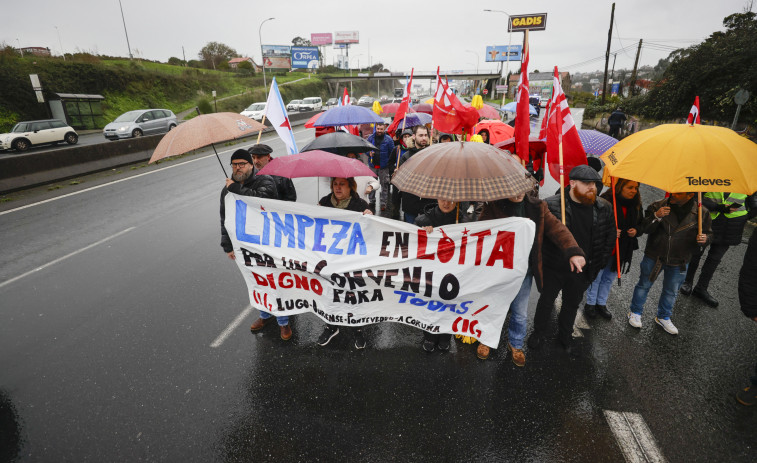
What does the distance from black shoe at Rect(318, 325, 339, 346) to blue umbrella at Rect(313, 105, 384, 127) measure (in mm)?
3924

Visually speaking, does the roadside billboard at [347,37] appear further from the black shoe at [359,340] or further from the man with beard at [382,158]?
the black shoe at [359,340]


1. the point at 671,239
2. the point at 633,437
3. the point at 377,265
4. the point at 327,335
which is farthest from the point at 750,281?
the point at 327,335

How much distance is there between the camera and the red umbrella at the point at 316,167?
3438mm

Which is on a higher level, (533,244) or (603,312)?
(533,244)

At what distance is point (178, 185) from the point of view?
10.8 metres

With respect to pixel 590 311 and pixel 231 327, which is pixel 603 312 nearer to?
pixel 590 311

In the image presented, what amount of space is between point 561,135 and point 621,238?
1571mm

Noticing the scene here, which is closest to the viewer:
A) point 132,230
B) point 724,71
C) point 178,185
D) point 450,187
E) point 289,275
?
point 450,187

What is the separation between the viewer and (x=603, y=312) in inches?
164

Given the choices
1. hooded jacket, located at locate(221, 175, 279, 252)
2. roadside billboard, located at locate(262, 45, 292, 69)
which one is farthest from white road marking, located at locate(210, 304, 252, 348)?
roadside billboard, located at locate(262, 45, 292, 69)

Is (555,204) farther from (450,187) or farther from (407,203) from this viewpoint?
(407,203)

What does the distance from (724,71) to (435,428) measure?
68.5 ft

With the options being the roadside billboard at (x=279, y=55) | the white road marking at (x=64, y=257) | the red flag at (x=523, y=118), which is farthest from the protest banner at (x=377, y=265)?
the roadside billboard at (x=279, y=55)

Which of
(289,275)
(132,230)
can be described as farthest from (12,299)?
(289,275)
